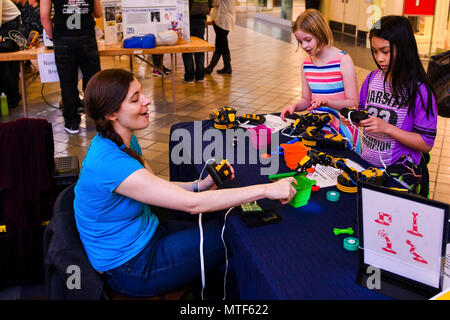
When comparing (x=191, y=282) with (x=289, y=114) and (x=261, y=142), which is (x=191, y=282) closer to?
(x=261, y=142)

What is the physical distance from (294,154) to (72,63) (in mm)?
3038

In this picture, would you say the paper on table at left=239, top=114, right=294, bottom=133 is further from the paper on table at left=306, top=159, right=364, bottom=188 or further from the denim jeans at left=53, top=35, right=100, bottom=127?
the denim jeans at left=53, top=35, right=100, bottom=127

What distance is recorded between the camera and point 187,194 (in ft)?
4.86

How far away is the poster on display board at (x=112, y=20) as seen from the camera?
4630 mm

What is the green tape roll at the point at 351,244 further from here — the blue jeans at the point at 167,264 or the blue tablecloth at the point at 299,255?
the blue jeans at the point at 167,264

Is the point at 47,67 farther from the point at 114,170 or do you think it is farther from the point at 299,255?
the point at 299,255

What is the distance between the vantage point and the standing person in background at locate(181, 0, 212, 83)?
5.93 meters

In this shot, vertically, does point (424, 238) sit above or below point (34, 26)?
below

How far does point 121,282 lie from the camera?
1.53 metres

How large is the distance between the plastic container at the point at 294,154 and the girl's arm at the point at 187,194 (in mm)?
374

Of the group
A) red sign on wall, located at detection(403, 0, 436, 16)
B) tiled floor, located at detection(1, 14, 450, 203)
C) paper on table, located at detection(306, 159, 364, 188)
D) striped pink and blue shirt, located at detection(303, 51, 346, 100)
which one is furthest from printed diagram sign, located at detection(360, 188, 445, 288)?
red sign on wall, located at detection(403, 0, 436, 16)

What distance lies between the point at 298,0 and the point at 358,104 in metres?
10.4

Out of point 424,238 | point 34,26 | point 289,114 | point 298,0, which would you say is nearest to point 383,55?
point 289,114

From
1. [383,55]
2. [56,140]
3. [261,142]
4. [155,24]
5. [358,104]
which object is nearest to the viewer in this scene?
[383,55]
